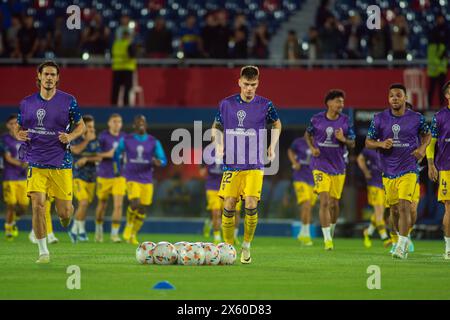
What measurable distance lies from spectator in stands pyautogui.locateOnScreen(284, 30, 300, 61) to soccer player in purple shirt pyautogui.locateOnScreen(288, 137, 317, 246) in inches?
169

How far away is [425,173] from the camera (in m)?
27.5

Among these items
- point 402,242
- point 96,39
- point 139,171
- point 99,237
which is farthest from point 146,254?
point 96,39

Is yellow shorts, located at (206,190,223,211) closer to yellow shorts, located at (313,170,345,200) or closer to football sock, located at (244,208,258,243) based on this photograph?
yellow shorts, located at (313,170,345,200)

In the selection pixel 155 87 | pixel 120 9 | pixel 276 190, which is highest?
pixel 120 9

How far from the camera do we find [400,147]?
17297mm

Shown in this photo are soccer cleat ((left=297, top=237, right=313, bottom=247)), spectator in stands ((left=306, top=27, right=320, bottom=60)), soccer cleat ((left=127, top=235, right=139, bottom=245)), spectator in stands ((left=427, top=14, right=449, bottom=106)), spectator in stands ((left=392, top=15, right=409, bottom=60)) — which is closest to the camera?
soccer cleat ((left=127, top=235, right=139, bottom=245))

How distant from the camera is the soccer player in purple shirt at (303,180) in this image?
78.3 feet

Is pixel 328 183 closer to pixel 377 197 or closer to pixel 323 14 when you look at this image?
pixel 377 197

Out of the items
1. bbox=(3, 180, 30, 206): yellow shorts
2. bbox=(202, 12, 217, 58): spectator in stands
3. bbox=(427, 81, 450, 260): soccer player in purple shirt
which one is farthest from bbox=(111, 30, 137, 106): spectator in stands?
bbox=(427, 81, 450, 260): soccer player in purple shirt

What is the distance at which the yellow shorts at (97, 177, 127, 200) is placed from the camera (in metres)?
23.6

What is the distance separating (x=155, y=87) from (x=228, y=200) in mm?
14190
